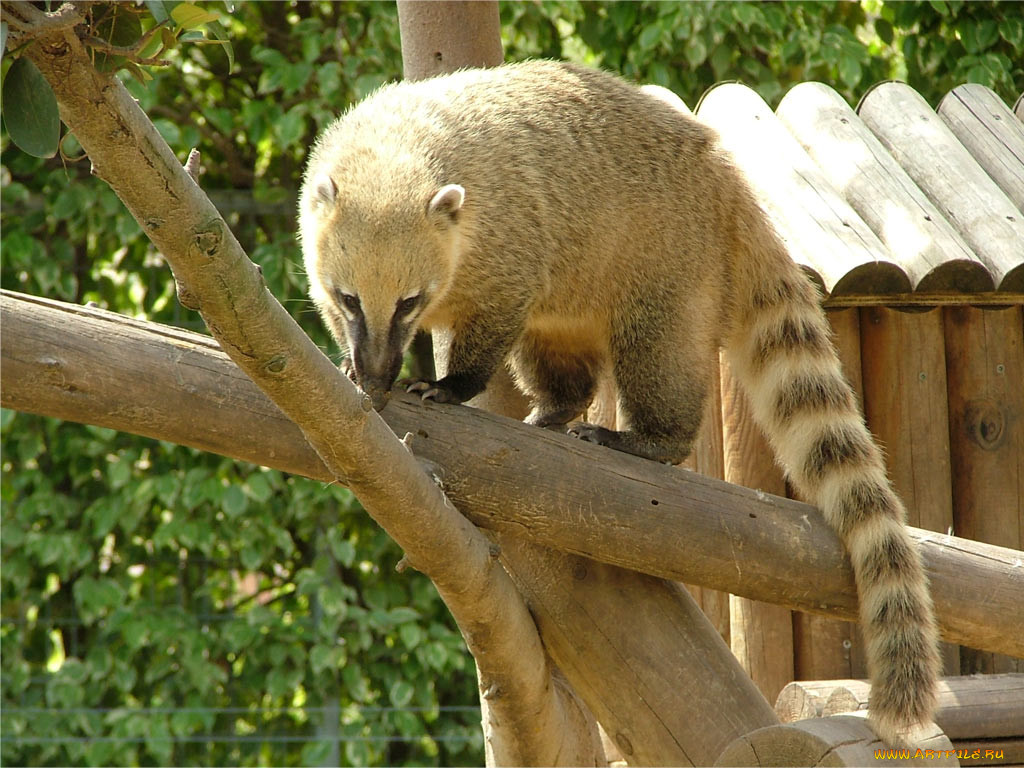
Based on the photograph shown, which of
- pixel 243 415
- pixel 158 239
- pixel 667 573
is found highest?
pixel 158 239

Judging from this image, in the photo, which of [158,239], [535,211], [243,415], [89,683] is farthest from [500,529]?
[89,683]

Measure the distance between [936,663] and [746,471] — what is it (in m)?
1.00

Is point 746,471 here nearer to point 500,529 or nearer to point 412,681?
point 500,529

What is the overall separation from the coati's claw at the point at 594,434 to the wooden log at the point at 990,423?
50.3 inches

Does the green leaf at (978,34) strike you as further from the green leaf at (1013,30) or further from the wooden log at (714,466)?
the wooden log at (714,466)

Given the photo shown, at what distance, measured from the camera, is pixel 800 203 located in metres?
4.04

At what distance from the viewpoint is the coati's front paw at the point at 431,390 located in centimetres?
327

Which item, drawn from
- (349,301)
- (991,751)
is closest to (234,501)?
(349,301)

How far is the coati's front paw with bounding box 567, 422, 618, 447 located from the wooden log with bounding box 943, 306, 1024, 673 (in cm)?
127

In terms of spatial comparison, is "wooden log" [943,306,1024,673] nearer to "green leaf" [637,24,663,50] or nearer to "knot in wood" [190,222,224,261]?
"green leaf" [637,24,663,50]

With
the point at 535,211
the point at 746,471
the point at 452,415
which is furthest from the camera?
the point at 746,471

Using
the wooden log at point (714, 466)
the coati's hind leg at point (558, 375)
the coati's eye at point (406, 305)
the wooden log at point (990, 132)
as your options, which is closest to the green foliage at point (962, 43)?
the wooden log at point (990, 132)

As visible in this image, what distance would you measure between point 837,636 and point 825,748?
3.92ft

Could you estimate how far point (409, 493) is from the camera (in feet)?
8.86
